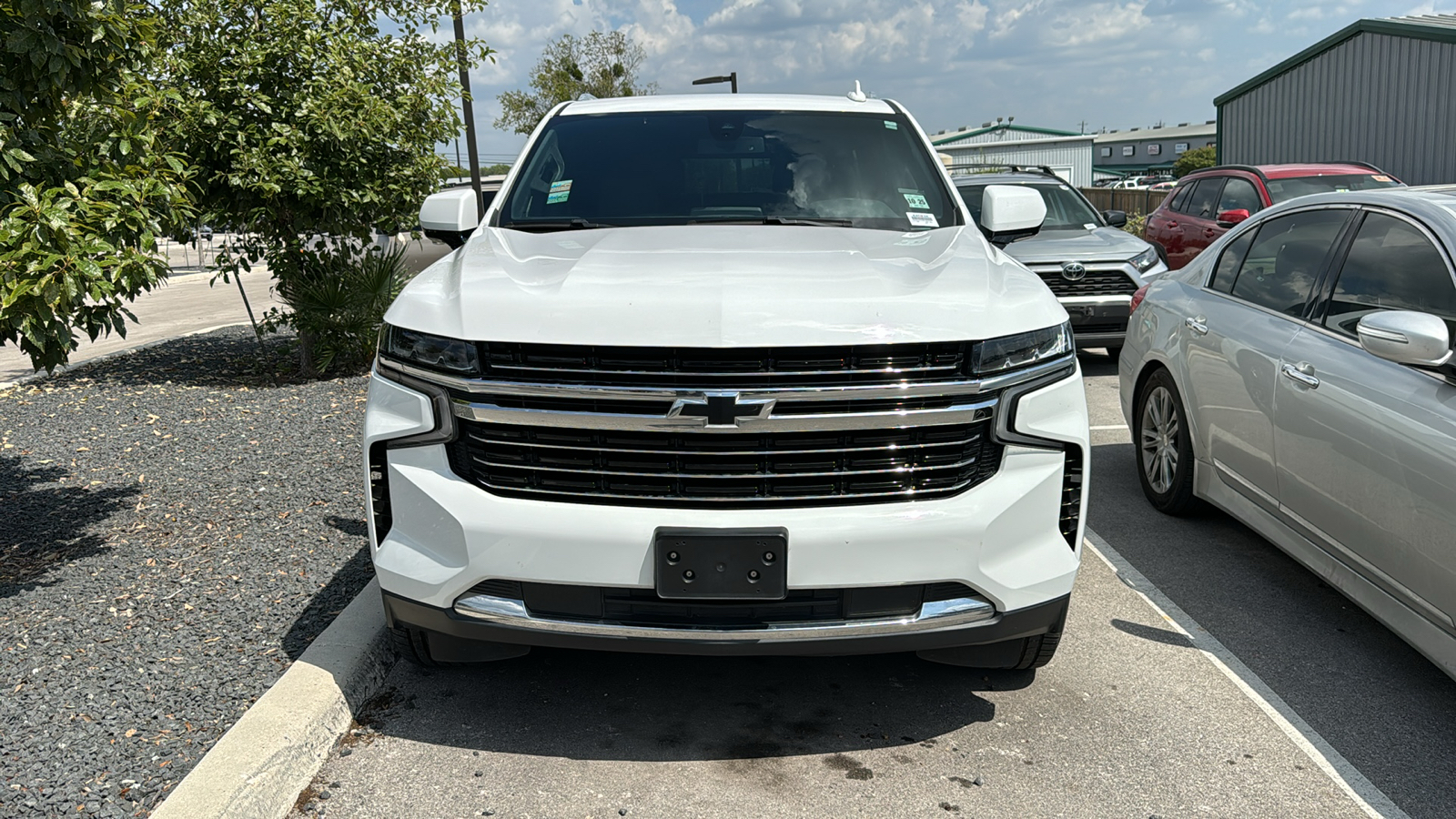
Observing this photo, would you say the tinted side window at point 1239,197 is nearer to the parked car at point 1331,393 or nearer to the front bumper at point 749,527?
the parked car at point 1331,393

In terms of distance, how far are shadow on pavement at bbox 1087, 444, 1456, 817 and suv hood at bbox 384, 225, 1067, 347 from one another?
1593 millimetres


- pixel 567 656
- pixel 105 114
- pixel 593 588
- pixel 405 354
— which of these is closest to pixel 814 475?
pixel 593 588

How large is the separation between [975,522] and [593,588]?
103cm

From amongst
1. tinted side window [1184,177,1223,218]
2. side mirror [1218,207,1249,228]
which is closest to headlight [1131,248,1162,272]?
side mirror [1218,207,1249,228]

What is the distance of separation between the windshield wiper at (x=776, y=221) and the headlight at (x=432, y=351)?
4.71 ft

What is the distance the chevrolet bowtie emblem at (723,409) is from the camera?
3051 mm

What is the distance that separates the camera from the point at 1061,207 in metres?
11.5

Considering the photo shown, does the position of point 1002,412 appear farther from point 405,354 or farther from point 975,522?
point 405,354

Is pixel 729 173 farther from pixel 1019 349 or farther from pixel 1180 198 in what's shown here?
pixel 1180 198

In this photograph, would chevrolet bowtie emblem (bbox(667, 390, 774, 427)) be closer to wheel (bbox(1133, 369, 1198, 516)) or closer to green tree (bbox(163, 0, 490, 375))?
wheel (bbox(1133, 369, 1198, 516))

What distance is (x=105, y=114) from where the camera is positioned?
173 inches

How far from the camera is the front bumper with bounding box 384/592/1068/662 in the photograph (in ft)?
10.2

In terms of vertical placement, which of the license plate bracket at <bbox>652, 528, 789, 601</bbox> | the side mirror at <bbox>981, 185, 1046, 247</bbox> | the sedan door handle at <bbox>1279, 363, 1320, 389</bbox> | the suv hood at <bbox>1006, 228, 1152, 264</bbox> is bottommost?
the license plate bracket at <bbox>652, 528, 789, 601</bbox>

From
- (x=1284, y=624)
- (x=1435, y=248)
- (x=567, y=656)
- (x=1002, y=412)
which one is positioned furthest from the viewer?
(x=1284, y=624)
